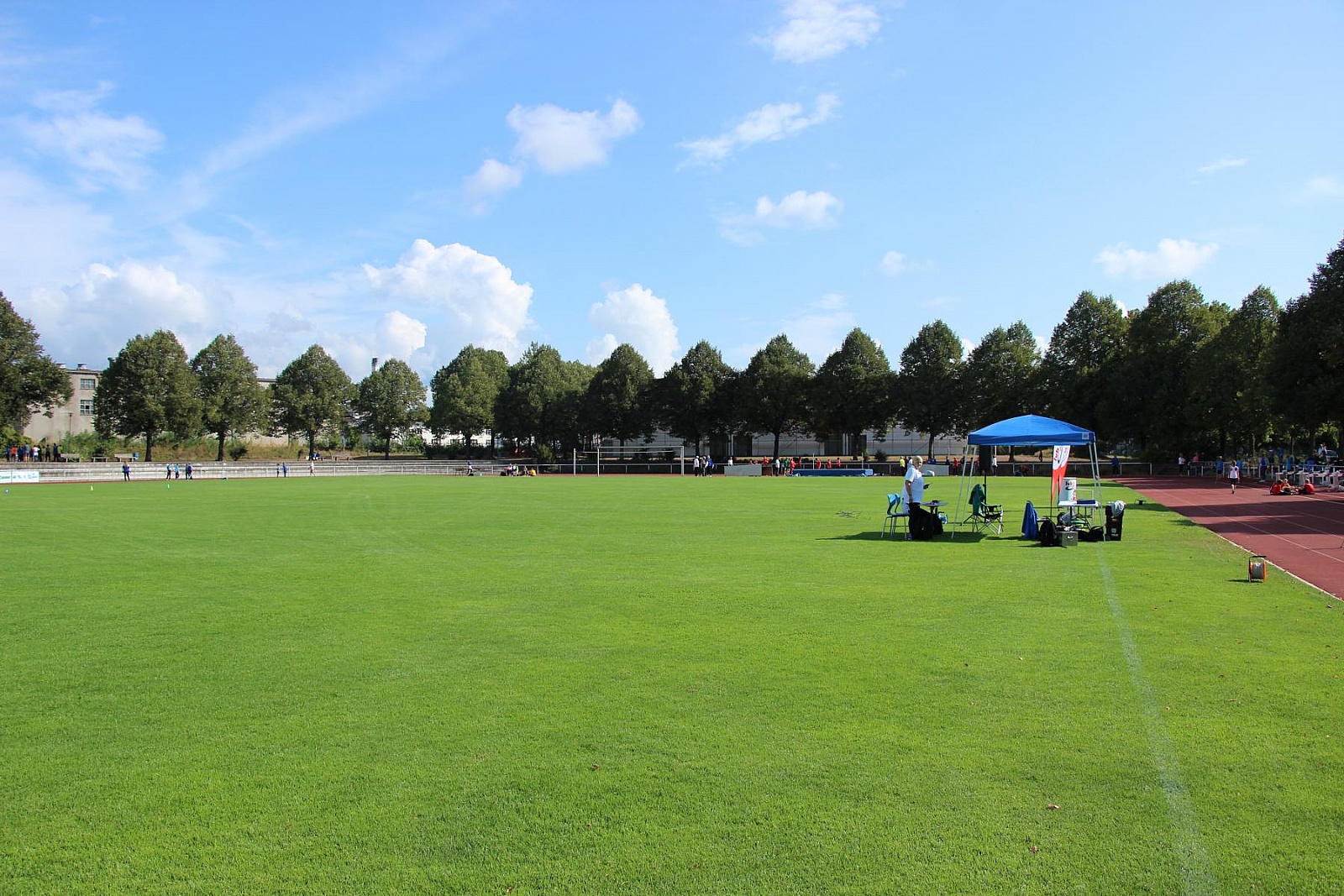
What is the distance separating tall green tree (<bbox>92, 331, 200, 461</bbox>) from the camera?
242 feet

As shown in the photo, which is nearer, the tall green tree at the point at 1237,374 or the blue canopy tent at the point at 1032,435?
the blue canopy tent at the point at 1032,435

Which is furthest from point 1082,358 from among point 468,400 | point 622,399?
point 468,400

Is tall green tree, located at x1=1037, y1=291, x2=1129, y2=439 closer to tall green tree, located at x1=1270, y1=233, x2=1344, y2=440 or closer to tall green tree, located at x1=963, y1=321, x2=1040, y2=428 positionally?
tall green tree, located at x1=963, y1=321, x2=1040, y2=428

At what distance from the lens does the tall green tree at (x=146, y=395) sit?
242ft

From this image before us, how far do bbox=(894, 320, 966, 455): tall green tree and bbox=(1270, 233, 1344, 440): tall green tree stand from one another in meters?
30.2

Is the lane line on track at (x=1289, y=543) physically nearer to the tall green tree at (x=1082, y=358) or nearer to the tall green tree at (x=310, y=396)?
the tall green tree at (x=1082, y=358)

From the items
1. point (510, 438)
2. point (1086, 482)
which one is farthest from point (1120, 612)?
point (510, 438)

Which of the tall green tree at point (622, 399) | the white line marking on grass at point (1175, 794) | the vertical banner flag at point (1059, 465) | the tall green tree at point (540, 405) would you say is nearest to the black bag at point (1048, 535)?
the vertical banner flag at point (1059, 465)

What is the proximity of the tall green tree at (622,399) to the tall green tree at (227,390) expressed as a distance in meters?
32.3

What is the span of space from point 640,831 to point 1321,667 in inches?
257

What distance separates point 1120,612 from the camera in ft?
32.3

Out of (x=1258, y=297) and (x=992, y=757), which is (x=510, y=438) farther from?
→ (x=992, y=757)

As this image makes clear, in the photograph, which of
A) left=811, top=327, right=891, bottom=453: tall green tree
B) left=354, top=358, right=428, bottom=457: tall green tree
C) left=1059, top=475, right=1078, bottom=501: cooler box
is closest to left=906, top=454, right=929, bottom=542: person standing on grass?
left=1059, top=475, right=1078, bottom=501: cooler box

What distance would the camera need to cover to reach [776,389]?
79938 mm
